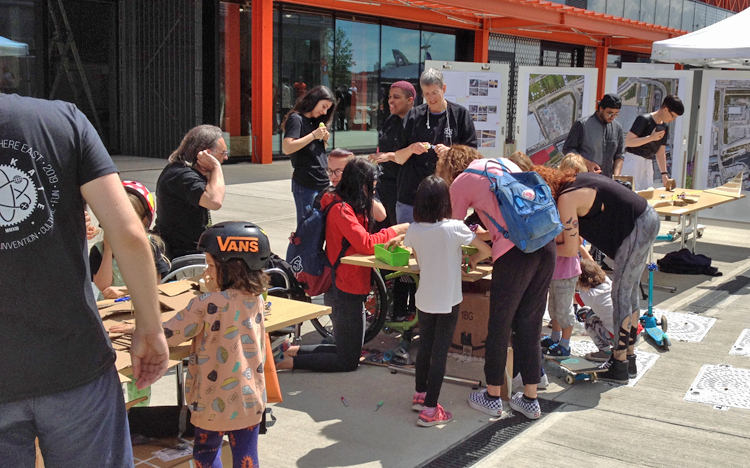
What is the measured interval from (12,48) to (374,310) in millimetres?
13334

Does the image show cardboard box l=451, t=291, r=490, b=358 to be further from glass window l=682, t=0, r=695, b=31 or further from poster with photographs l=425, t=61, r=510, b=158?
glass window l=682, t=0, r=695, b=31

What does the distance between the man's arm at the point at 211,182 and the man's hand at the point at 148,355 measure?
2581 mm

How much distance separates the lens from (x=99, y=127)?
57.1ft

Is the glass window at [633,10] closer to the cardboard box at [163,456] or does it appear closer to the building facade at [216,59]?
the building facade at [216,59]

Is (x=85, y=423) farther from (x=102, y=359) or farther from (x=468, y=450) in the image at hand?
(x=468, y=450)

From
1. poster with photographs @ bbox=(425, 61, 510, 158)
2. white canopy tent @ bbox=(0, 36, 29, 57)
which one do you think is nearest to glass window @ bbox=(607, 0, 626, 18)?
poster with photographs @ bbox=(425, 61, 510, 158)

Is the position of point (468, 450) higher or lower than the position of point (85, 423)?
lower

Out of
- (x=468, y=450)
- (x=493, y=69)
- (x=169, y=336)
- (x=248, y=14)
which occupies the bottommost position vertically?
(x=468, y=450)

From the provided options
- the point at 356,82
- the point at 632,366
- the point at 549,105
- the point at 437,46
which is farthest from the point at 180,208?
the point at 437,46

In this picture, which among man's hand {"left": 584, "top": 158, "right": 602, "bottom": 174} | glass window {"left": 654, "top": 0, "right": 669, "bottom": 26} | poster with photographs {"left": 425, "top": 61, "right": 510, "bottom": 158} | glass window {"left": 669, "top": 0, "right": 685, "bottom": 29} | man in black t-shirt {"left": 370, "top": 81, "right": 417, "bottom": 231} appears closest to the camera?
man in black t-shirt {"left": 370, "top": 81, "right": 417, "bottom": 231}

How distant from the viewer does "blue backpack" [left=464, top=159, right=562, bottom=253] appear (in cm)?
405

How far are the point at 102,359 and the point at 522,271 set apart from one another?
2648 mm

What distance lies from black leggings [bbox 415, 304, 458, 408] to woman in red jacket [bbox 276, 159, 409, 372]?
26.7 inches

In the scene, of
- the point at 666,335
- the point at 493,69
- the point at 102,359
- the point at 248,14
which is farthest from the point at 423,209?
the point at 248,14
